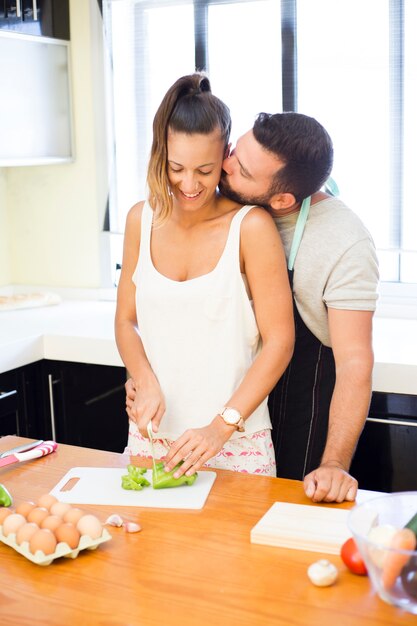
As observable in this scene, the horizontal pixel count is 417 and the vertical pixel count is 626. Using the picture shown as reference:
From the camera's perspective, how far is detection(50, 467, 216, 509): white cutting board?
1420mm

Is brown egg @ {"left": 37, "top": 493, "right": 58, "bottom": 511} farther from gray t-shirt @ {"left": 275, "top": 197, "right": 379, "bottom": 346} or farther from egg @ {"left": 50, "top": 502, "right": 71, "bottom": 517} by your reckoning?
gray t-shirt @ {"left": 275, "top": 197, "right": 379, "bottom": 346}

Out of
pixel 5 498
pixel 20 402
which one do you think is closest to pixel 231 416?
pixel 5 498

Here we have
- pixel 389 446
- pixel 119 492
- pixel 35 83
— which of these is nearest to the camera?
pixel 119 492

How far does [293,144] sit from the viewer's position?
1.68 m

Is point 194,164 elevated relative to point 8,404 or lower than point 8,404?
elevated

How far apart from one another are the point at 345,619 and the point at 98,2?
2.68 m

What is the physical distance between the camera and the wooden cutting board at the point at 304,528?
1.24 metres

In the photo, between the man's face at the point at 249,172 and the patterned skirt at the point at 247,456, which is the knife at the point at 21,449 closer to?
the patterned skirt at the point at 247,456

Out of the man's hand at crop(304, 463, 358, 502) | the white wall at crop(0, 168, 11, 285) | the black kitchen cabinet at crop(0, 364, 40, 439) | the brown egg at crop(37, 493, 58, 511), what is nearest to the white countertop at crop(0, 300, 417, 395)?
the black kitchen cabinet at crop(0, 364, 40, 439)

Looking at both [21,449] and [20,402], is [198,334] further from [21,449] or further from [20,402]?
[20,402]

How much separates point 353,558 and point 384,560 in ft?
0.56

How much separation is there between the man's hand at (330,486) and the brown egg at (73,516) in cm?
Result: 39

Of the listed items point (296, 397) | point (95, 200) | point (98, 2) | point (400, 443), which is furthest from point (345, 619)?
point (98, 2)

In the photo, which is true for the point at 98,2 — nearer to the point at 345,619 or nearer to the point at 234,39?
the point at 234,39
